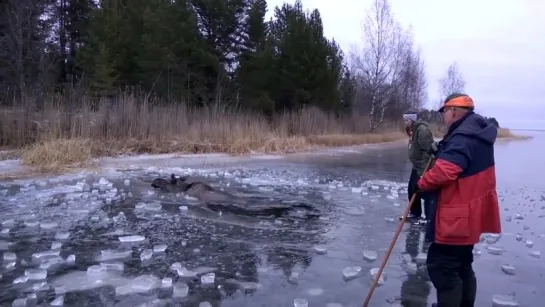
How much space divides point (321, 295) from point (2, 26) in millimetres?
29371

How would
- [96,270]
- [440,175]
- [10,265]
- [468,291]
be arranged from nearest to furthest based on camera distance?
[440,175] → [468,291] → [96,270] → [10,265]

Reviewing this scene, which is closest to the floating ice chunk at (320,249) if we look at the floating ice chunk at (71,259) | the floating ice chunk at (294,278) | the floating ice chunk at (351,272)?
the floating ice chunk at (351,272)

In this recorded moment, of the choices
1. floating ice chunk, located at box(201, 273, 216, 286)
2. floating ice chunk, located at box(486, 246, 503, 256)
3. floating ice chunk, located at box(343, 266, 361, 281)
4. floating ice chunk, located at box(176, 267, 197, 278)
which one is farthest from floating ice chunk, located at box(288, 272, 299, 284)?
floating ice chunk, located at box(486, 246, 503, 256)

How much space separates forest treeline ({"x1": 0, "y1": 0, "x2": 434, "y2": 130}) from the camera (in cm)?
2325

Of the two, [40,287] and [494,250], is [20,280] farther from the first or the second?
[494,250]

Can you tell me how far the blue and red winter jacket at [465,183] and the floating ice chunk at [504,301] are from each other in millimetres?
981

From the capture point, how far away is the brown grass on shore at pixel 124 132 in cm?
1117

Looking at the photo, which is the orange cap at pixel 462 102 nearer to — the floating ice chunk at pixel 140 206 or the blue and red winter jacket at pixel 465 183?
the blue and red winter jacket at pixel 465 183

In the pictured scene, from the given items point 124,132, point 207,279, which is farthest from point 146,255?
point 124,132

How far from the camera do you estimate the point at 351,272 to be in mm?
4199

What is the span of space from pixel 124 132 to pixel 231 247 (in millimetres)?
10483

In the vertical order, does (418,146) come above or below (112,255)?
above

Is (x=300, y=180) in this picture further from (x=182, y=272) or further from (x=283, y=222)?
(x=182, y=272)

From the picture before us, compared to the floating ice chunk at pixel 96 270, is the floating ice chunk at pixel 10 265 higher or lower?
lower
